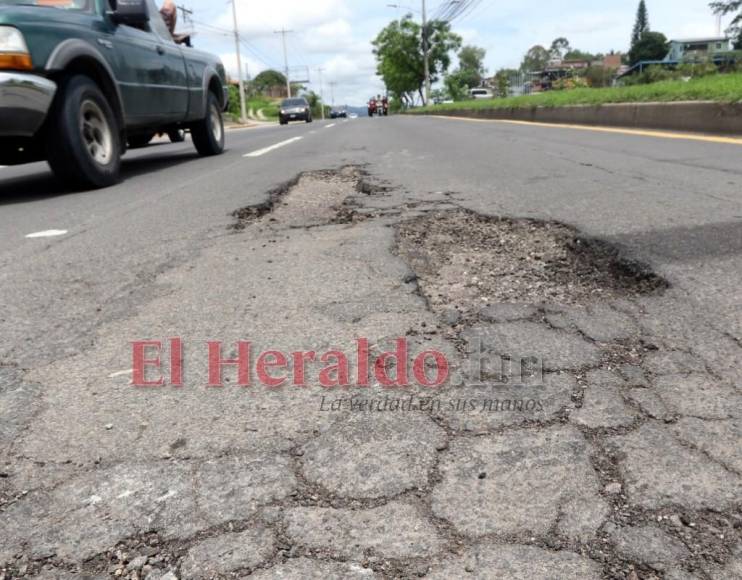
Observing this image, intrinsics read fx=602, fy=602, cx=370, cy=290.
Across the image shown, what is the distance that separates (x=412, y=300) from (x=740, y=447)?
1.23 meters

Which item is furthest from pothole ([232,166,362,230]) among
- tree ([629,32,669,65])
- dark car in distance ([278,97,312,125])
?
tree ([629,32,669,65])

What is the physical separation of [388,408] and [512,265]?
1.39 m

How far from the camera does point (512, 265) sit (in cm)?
278

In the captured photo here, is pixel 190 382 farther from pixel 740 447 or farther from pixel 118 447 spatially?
pixel 740 447

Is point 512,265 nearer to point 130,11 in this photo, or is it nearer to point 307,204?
point 307,204

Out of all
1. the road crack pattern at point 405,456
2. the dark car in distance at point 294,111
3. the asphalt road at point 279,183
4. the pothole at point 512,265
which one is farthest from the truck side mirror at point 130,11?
the dark car in distance at point 294,111

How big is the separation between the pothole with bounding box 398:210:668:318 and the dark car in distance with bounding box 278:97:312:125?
31241mm

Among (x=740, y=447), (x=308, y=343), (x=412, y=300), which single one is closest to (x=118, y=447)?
(x=308, y=343)

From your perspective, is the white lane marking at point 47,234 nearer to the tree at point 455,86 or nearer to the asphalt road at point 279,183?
the asphalt road at point 279,183

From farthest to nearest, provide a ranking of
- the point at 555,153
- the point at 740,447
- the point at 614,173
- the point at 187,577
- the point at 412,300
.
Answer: the point at 555,153
the point at 614,173
the point at 412,300
the point at 740,447
the point at 187,577

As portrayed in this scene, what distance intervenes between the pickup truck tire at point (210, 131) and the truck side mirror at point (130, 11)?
2.30 meters

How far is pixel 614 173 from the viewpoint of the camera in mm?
5191

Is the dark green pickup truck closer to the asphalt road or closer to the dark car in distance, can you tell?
the asphalt road

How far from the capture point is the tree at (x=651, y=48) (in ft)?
302
